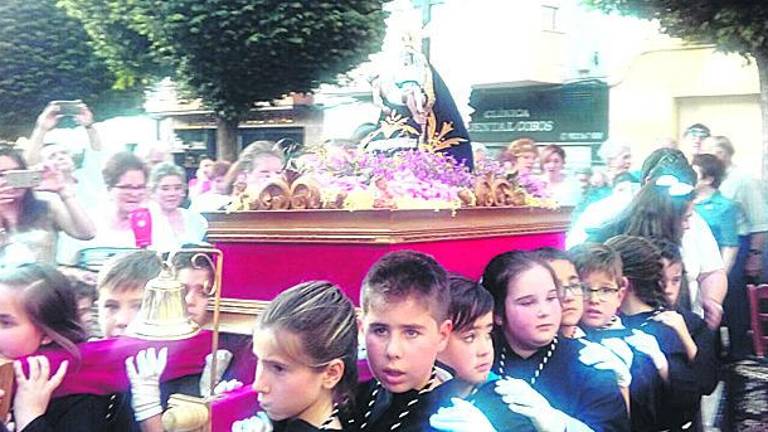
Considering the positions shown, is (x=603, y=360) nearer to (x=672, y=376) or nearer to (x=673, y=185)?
(x=672, y=376)

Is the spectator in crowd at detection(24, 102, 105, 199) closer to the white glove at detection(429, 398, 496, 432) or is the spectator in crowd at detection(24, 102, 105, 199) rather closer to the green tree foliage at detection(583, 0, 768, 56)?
the white glove at detection(429, 398, 496, 432)

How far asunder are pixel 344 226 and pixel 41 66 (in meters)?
1.13

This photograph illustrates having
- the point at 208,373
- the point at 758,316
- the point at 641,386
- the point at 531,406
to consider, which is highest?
the point at 208,373

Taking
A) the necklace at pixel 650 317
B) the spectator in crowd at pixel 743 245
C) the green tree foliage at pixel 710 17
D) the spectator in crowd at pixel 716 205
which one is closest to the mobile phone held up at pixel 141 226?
the necklace at pixel 650 317

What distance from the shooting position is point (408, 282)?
6.11ft

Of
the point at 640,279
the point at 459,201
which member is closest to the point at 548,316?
the point at 459,201

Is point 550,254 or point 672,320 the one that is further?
point 672,320

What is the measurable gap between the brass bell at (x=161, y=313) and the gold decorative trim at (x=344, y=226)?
46 cm

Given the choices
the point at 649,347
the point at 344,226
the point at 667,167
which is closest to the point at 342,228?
the point at 344,226

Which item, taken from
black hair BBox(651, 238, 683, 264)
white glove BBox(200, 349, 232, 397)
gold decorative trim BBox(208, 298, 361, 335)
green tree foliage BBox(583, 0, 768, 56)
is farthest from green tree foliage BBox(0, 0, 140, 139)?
green tree foliage BBox(583, 0, 768, 56)

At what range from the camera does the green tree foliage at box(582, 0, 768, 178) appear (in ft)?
11.9

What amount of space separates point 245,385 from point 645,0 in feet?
8.16

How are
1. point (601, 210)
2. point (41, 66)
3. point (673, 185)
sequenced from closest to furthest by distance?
point (41, 66), point (673, 185), point (601, 210)

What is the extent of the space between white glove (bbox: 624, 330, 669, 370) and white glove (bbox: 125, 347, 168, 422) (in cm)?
141
